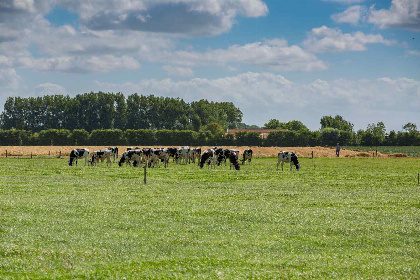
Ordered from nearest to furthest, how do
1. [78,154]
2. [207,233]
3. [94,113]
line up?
[207,233]
[78,154]
[94,113]

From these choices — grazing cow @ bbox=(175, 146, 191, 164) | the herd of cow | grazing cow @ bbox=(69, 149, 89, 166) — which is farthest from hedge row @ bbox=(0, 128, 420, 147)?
grazing cow @ bbox=(69, 149, 89, 166)

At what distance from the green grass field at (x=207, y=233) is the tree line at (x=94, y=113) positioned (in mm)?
125743

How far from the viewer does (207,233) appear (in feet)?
51.7

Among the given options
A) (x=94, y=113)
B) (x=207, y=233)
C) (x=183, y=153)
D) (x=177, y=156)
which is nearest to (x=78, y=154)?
(x=177, y=156)

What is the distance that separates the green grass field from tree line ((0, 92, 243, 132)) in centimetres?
12574

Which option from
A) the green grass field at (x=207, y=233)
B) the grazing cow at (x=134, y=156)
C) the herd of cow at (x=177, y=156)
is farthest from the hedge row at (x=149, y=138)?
the green grass field at (x=207, y=233)

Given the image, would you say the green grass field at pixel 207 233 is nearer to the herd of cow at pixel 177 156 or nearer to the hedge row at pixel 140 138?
the herd of cow at pixel 177 156

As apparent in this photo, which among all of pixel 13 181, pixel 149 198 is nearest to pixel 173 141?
pixel 13 181

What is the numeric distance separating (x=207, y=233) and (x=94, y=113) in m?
140

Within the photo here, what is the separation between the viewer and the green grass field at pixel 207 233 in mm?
12075

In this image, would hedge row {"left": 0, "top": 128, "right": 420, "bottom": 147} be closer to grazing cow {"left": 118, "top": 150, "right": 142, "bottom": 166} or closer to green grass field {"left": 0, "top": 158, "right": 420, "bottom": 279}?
grazing cow {"left": 118, "top": 150, "right": 142, "bottom": 166}

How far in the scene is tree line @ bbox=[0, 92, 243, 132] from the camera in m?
151

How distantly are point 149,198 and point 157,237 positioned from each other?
838cm

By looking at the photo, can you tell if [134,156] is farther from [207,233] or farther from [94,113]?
[94,113]
